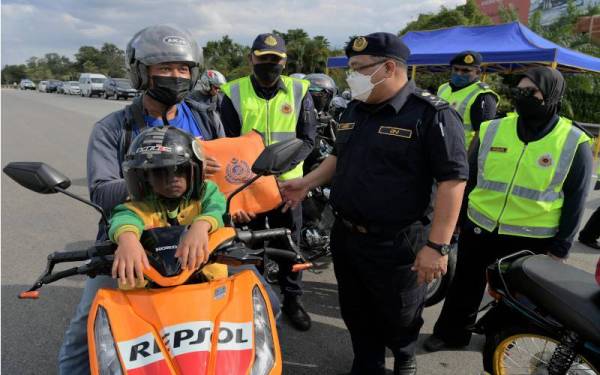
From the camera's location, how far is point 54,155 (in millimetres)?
9648

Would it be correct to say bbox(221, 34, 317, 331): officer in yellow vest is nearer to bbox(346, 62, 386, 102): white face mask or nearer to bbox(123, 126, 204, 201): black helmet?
bbox(346, 62, 386, 102): white face mask

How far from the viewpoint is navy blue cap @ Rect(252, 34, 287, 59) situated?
320cm

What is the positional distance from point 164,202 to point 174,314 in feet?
1.93

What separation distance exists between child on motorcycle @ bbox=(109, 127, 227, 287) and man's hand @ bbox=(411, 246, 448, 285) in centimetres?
98

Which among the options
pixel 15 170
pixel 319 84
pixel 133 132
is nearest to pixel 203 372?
pixel 15 170

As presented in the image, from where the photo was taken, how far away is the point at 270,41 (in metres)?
3.26

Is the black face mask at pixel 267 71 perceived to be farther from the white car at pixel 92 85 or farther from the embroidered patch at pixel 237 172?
the white car at pixel 92 85

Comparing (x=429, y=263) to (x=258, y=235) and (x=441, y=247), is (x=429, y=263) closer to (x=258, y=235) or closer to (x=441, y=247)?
(x=441, y=247)

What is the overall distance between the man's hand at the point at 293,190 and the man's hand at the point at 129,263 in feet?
4.08

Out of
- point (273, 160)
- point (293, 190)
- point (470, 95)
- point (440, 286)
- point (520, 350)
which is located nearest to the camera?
point (273, 160)

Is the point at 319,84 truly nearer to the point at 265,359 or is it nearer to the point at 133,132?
the point at 133,132

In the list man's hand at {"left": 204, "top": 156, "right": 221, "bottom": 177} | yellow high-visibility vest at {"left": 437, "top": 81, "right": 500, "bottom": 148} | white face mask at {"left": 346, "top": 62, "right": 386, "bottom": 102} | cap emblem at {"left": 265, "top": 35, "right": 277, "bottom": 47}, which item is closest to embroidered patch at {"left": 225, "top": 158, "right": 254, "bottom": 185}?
man's hand at {"left": 204, "top": 156, "right": 221, "bottom": 177}

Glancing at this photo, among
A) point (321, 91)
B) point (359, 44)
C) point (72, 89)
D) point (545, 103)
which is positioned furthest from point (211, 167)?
point (72, 89)

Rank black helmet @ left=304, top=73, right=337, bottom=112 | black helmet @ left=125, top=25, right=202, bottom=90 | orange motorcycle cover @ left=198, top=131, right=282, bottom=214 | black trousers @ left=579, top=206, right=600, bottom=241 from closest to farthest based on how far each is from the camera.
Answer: black helmet @ left=125, top=25, right=202, bottom=90, orange motorcycle cover @ left=198, top=131, right=282, bottom=214, black trousers @ left=579, top=206, right=600, bottom=241, black helmet @ left=304, top=73, right=337, bottom=112
